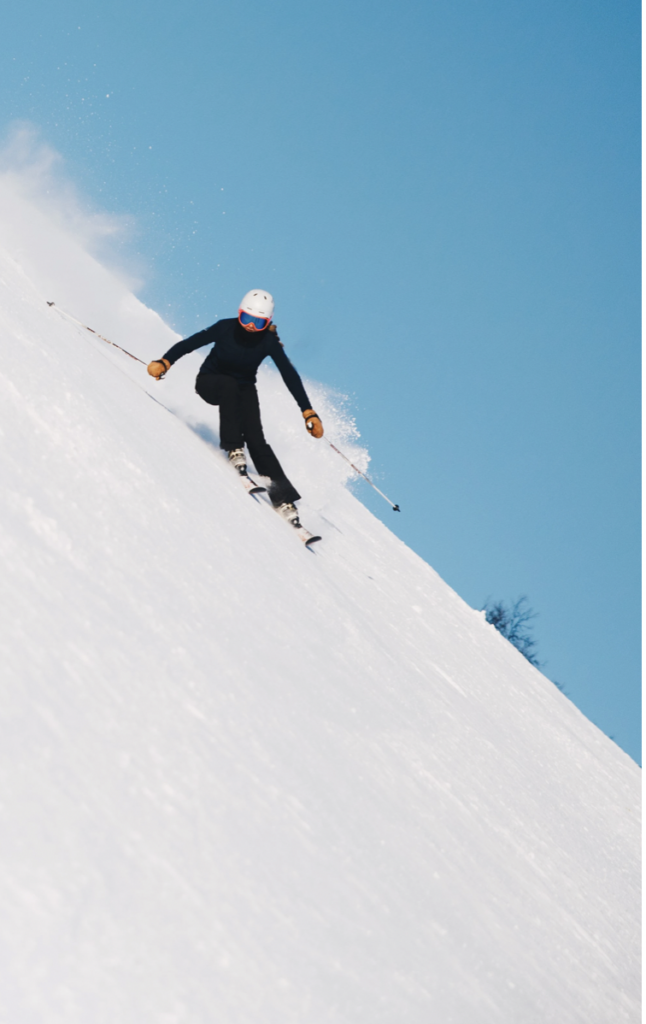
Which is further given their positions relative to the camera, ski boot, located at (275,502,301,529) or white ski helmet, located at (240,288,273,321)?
white ski helmet, located at (240,288,273,321)

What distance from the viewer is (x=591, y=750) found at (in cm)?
629

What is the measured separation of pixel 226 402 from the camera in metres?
5.20

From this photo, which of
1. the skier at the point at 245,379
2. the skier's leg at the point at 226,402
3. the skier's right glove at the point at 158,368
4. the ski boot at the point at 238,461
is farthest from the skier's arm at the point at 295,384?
the skier's right glove at the point at 158,368

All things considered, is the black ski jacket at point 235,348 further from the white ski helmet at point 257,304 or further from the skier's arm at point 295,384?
the white ski helmet at point 257,304

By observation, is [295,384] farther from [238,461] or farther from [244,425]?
[238,461]

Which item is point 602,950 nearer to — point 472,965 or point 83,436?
point 472,965

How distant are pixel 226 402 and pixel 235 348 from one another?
35 cm

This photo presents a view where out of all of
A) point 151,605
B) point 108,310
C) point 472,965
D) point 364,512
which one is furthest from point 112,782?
point 108,310

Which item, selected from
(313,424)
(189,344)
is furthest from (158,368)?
(313,424)

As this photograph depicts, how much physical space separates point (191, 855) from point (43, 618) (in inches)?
27.7

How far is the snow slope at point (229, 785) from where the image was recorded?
159cm

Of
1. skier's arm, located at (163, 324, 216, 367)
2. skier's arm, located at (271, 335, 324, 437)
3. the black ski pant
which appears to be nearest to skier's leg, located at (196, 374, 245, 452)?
the black ski pant

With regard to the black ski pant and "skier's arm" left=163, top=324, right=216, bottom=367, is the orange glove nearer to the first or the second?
the black ski pant

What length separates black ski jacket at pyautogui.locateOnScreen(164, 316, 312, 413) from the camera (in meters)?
→ 5.30
